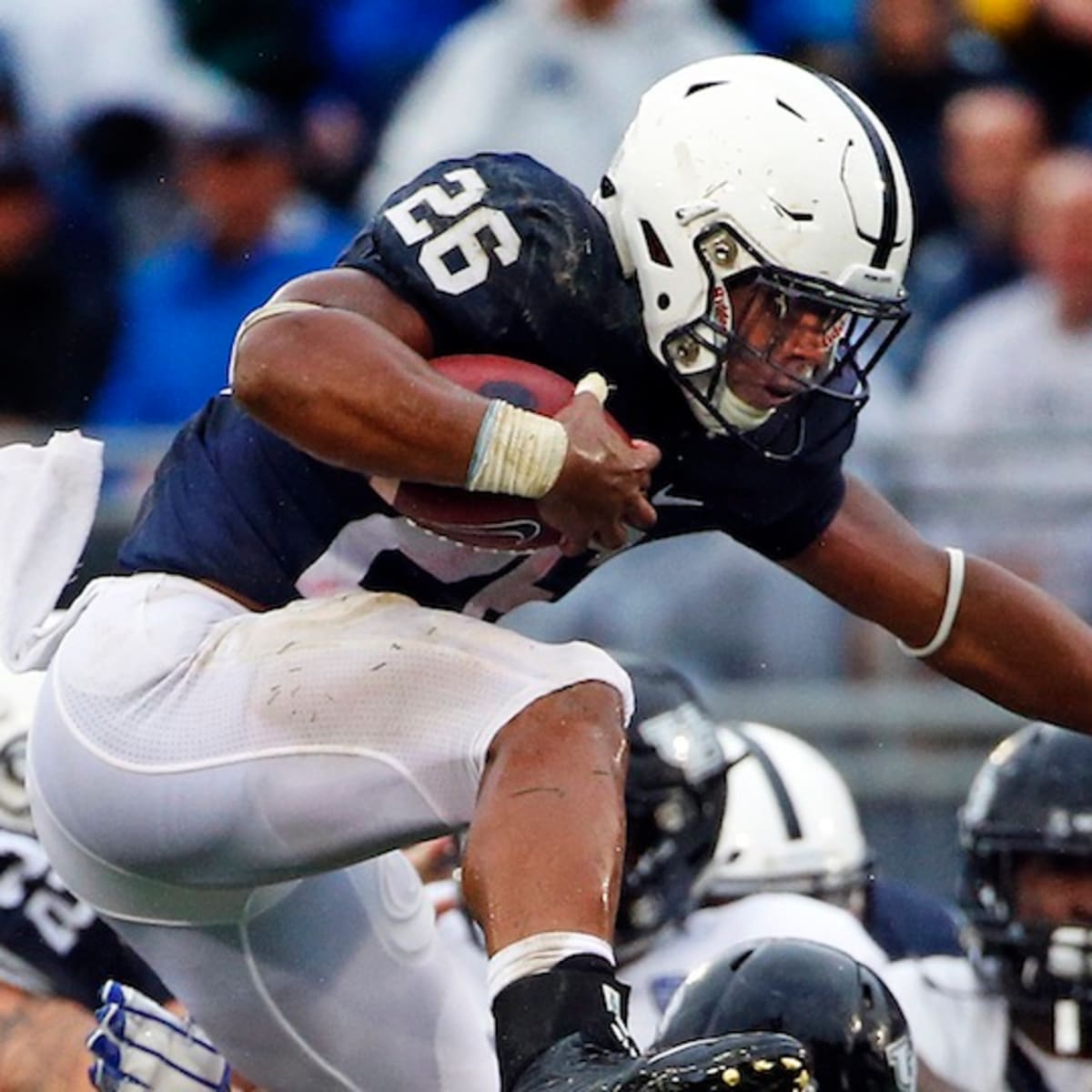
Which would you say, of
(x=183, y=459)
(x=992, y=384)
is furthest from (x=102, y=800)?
(x=992, y=384)

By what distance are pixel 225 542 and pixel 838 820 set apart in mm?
2155

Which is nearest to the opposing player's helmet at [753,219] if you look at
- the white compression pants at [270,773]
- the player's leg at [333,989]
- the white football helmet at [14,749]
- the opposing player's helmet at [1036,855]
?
the white compression pants at [270,773]

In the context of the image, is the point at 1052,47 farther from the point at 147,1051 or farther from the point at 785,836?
the point at 147,1051

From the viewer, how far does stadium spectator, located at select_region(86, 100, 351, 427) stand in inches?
312

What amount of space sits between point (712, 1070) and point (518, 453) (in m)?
0.74

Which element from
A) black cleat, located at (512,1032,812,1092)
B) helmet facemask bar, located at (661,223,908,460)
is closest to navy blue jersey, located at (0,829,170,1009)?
helmet facemask bar, located at (661,223,908,460)

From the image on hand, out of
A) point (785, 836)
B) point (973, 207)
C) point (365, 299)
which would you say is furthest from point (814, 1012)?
point (973, 207)

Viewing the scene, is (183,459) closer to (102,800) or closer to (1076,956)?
(102,800)

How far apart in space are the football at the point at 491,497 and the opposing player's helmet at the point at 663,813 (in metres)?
1.53

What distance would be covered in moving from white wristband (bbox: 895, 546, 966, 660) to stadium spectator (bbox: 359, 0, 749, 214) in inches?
154

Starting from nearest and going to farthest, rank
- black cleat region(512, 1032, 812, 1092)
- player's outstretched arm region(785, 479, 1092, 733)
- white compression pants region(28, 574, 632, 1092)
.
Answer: black cleat region(512, 1032, 812, 1092) < white compression pants region(28, 574, 632, 1092) < player's outstretched arm region(785, 479, 1092, 733)

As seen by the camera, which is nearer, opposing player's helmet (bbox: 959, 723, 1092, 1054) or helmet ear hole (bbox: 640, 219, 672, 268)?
helmet ear hole (bbox: 640, 219, 672, 268)

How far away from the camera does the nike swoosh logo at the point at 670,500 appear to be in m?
3.95

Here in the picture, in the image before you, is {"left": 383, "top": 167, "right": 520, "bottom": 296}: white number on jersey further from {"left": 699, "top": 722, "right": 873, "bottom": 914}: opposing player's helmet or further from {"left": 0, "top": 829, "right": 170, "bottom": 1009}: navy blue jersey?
{"left": 699, "top": 722, "right": 873, "bottom": 914}: opposing player's helmet
